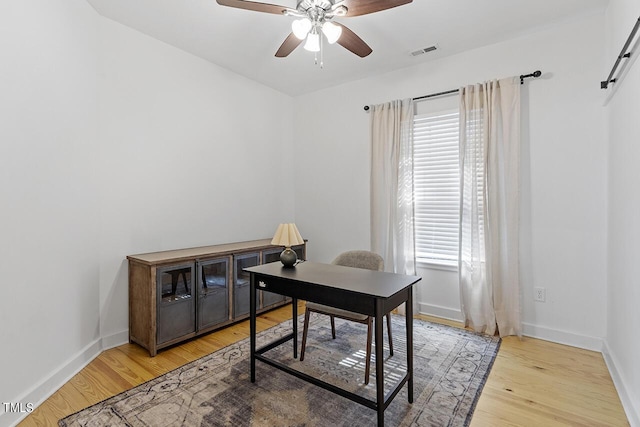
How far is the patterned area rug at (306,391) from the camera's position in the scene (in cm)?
185

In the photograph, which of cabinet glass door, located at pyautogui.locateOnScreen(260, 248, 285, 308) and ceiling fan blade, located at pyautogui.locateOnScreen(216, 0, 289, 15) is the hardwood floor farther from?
ceiling fan blade, located at pyautogui.locateOnScreen(216, 0, 289, 15)

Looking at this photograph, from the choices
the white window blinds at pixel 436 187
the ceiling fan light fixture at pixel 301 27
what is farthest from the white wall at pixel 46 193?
the white window blinds at pixel 436 187

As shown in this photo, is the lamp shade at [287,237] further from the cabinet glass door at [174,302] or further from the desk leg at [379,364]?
the cabinet glass door at [174,302]

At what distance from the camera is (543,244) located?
2.93m

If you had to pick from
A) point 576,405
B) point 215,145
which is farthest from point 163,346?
point 576,405

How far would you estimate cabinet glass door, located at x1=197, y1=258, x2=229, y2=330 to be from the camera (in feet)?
9.89

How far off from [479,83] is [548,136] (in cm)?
84

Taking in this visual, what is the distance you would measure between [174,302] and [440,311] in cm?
275

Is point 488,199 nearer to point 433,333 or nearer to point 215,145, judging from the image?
point 433,333

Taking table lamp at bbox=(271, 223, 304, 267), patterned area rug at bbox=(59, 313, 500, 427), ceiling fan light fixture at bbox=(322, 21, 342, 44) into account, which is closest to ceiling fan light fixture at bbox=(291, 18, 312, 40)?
ceiling fan light fixture at bbox=(322, 21, 342, 44)

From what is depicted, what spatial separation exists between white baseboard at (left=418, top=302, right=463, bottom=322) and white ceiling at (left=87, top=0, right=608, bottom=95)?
109 inches

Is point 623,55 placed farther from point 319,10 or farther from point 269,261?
point 269,261

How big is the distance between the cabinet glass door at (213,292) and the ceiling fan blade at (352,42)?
2298mm

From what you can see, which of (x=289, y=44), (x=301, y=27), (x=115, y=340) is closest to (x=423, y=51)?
(x=289, y=44)
